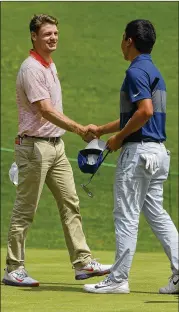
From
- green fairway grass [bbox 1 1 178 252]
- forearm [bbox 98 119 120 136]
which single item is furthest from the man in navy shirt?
green fairway grass [bbox 1 1 178 252]

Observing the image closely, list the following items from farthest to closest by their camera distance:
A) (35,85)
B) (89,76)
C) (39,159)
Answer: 1. (89,76)
2. (39,159)
3. (35,85)

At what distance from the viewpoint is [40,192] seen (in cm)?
744

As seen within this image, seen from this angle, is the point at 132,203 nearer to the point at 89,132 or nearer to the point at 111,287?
the point at 111,287

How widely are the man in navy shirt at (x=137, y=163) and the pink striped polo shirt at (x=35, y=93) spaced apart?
0.87 metres

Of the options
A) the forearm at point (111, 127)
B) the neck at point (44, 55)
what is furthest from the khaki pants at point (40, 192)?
the neck at point (44, 55)

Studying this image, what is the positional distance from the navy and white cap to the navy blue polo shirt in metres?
0.48

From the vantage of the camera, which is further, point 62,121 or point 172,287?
point 62,121

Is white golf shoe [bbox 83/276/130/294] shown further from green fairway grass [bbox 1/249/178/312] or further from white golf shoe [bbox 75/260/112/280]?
white golf shoe [bbox 75/260/112/280]

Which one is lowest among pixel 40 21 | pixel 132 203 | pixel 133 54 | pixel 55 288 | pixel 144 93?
pixel 55 288

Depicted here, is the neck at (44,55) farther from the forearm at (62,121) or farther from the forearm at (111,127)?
the forearm at (111,127)

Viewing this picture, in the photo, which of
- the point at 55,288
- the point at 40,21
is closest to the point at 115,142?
the point at 55,288

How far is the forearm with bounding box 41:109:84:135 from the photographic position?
23.2 ft

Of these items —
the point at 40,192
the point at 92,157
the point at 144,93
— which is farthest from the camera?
the point at 40,192

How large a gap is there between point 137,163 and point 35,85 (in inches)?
45.4
